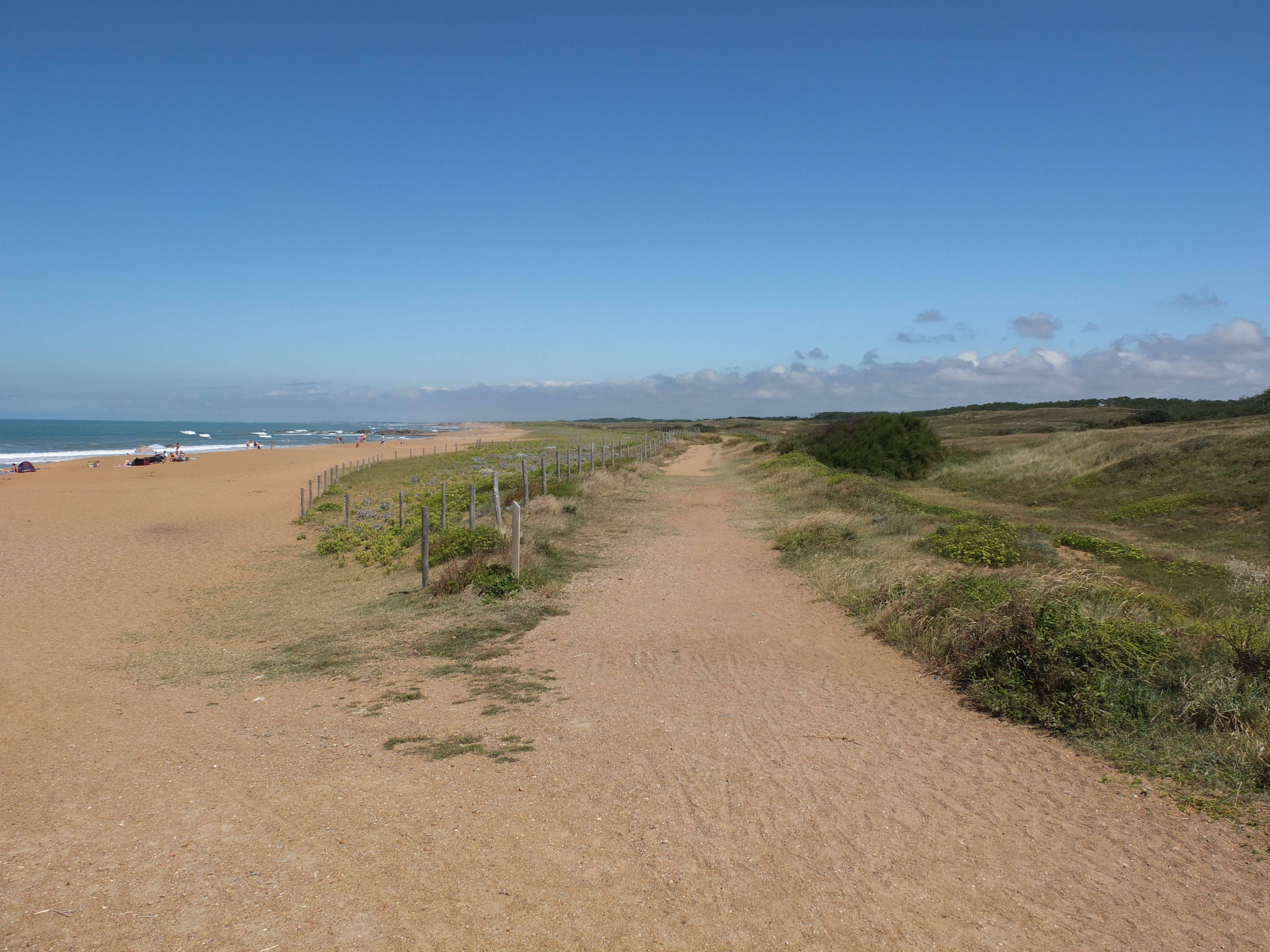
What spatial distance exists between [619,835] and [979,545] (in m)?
9.17

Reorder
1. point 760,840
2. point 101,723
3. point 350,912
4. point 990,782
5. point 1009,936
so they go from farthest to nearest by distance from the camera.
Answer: point 101,723 → point 990,782 → point 760,840 → point 350,912 → point 1009,936

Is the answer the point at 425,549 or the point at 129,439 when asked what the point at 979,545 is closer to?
the point at 425,549

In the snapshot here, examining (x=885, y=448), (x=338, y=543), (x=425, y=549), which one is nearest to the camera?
(x=425, y=549)

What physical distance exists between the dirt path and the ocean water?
58.3 meters

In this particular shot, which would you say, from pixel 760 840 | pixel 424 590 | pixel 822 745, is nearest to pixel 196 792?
pixel 760 840

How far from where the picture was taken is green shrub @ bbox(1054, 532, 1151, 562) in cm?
1299

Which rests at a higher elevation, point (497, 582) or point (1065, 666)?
point (1065, 666)

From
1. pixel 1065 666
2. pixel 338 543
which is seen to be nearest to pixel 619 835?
pixel 1065 666

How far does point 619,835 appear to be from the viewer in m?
4.77

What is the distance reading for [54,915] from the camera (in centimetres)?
396

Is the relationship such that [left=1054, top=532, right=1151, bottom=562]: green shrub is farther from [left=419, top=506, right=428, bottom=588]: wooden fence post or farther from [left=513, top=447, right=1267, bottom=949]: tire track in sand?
[left=419, top=506, right=428, bottom=588]: wooden fence post

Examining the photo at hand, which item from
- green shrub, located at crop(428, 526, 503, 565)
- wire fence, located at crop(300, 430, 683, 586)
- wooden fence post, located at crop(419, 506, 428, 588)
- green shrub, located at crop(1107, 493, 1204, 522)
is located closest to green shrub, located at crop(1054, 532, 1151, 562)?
green shrub, located at crop(1107, 493, 1204, 522)

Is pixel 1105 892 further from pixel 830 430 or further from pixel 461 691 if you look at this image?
pixel 830 430

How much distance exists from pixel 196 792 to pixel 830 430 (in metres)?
40.1
